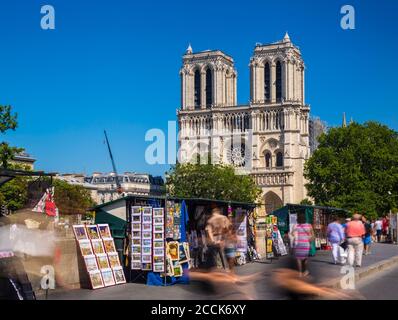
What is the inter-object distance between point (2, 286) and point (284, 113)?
363 feet

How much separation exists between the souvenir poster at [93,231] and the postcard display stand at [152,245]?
Result: 0.99m

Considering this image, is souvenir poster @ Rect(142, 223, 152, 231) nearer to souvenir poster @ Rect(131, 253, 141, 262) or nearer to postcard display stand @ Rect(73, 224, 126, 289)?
souvenir poster @ Rect(131, 253, 141, 262)

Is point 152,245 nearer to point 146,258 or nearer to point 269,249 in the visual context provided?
A: point 146,258

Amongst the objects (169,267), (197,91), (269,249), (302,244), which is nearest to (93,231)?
(169,267)

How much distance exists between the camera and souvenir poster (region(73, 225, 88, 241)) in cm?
1769

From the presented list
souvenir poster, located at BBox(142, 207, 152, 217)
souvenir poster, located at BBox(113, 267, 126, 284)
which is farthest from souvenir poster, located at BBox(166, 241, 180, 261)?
souvenir poster, located at BBox(113, 267, 126, 284)

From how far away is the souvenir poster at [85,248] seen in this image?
57.2 ft

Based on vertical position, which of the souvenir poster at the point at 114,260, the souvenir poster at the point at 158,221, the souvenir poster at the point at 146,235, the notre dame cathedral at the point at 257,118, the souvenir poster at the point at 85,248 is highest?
the notre dame cathedral at the point at 257,118

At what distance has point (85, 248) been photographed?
692 inches

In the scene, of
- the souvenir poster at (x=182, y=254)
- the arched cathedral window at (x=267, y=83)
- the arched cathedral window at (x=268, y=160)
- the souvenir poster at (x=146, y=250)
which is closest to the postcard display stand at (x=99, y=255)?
the souvenir poster at (x=146, y=250)

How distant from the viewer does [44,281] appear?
630 inches

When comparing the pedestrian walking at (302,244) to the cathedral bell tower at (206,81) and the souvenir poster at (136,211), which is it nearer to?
the souvenir poster at (136,211)

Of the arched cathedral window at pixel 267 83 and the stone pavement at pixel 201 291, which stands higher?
the arched cathedral window at pixel 267 83

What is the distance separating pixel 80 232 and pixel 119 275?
1618mm
